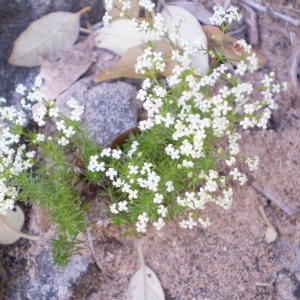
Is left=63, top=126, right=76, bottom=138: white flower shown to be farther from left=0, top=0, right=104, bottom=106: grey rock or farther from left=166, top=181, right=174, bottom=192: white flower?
left=0, top=0, right=104, bottom=106: grey rock

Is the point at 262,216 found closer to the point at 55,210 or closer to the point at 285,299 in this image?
the point at 285,299

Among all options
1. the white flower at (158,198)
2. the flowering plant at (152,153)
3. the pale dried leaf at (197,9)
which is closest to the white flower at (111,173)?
the flowering plant at (152,153)

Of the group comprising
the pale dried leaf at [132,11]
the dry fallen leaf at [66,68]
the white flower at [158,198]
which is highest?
the pale dried leaf at [132,11]

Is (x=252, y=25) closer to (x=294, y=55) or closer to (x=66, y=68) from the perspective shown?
(x=294, y=55)

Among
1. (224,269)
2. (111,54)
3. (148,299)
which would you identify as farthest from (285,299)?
(111,54)

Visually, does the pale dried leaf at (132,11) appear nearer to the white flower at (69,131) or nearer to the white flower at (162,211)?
the white flower at (69,131)

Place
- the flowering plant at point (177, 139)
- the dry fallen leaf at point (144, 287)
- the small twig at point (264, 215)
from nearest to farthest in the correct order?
the flowering plant at point (177, 139)
the dry fallen leaf at point (144, 287)
the small twig at point (264, 215)

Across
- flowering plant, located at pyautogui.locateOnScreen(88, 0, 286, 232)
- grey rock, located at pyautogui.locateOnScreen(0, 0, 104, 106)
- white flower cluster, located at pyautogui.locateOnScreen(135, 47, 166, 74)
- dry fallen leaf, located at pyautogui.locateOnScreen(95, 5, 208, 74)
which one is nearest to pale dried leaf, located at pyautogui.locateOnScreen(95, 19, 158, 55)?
dry fallen leaf, located at pyautogui.locateOnScreen(95, 5, 208, 74)
